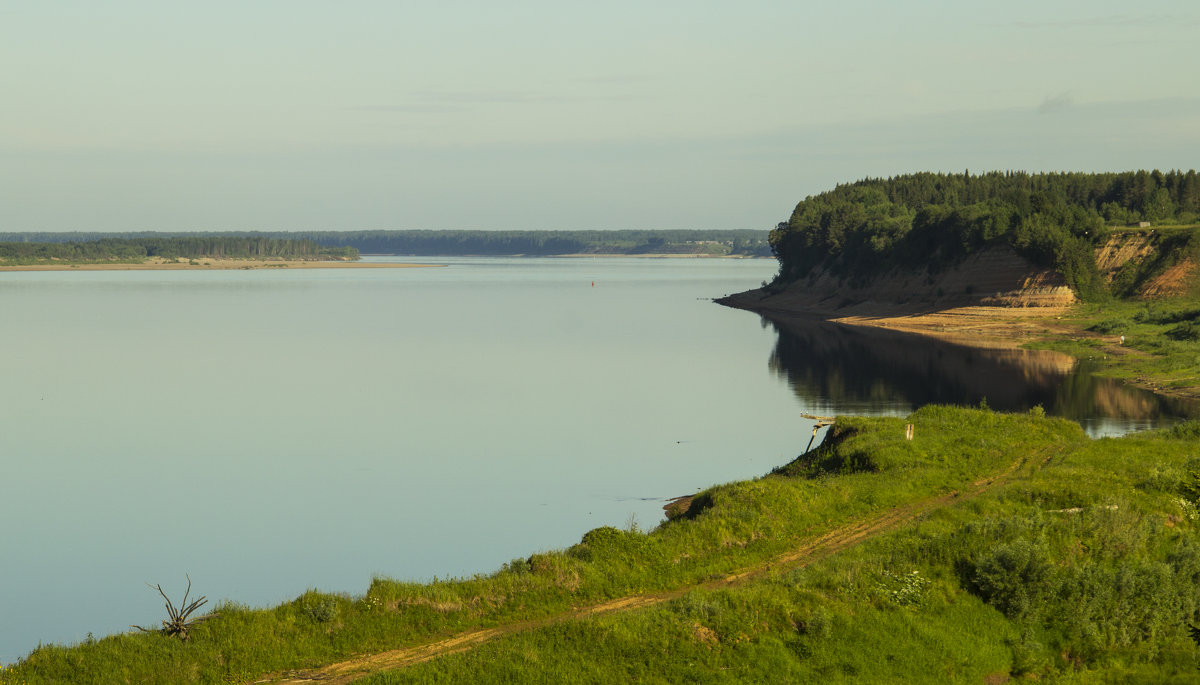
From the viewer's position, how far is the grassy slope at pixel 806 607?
858 inches

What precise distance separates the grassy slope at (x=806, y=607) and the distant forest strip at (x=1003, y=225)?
99.0 m

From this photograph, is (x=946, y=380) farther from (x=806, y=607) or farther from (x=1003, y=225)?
(x=806, y=607)

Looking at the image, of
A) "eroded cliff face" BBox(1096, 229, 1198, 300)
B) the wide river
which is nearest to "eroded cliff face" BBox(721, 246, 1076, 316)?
"eroded cliff face" BBox(1096, 229, 1198, 300)

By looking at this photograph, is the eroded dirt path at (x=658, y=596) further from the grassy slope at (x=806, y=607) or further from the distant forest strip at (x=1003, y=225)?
the distant forest strip at (x=1003, y=225)

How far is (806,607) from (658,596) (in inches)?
150

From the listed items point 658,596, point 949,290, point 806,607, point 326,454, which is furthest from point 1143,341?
point 658,596

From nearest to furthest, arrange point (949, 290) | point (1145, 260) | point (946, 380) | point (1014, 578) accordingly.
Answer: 1. point (1014, 578)
2. point (946, 380)
3. point (1145, 260)
4. point (949, 290)

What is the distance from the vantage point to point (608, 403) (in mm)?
74000

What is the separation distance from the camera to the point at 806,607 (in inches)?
953

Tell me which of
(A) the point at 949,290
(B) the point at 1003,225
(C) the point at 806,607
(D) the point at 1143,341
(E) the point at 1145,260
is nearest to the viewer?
(C) the point at 806,607

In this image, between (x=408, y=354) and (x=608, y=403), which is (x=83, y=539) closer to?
(x=608, y=403)

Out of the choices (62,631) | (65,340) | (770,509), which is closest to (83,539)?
Answer: (62,631)

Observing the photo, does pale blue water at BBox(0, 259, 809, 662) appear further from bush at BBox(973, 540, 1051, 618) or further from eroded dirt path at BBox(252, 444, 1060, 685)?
bush at BBox(973, 540, 1051, 618)

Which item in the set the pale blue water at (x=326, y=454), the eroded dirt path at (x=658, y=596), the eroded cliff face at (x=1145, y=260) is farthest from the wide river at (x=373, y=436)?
the eroded cliff face at (x=1145, y=260)
